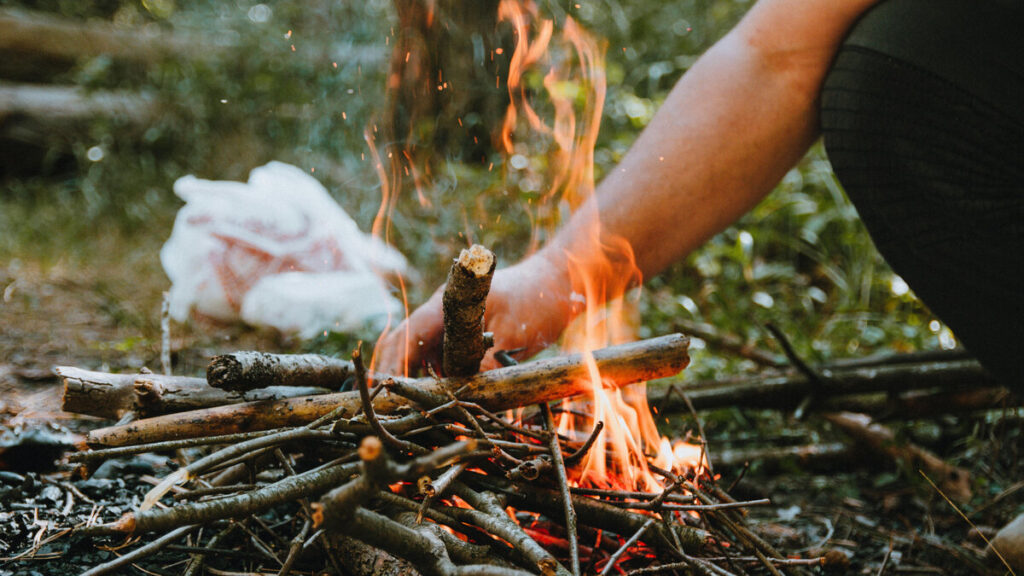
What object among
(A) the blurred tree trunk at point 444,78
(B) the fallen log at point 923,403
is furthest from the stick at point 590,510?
(A) the blurred tree trunk at point 444,78

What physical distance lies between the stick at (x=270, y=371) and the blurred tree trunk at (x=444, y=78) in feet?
12.7

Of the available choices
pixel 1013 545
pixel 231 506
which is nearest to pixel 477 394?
pixel 231 506

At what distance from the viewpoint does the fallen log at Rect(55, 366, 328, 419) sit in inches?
45.0

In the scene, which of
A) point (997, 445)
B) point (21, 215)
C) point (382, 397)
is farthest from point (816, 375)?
point (21, 215)

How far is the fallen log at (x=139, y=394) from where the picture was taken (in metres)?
1.14

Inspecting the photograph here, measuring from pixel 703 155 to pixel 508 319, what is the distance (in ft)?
2.01

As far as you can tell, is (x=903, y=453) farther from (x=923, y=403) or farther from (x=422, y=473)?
(x=422, y=473)

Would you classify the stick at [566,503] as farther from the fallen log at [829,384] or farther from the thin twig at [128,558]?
the fallen log at [829,384]

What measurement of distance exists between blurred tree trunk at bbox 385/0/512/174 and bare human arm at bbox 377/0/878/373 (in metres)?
3.42

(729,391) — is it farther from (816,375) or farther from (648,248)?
(648,248)

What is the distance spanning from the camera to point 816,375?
2.11 metres

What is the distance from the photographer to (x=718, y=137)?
1599mm

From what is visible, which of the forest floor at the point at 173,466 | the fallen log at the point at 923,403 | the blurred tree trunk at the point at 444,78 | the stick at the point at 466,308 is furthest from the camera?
the blurred tree trunk at the point at 444,78

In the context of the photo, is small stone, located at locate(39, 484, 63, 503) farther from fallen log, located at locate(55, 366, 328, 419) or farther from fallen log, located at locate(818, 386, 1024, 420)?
fallen log, located at locate(818, 386, 1024, 420)
